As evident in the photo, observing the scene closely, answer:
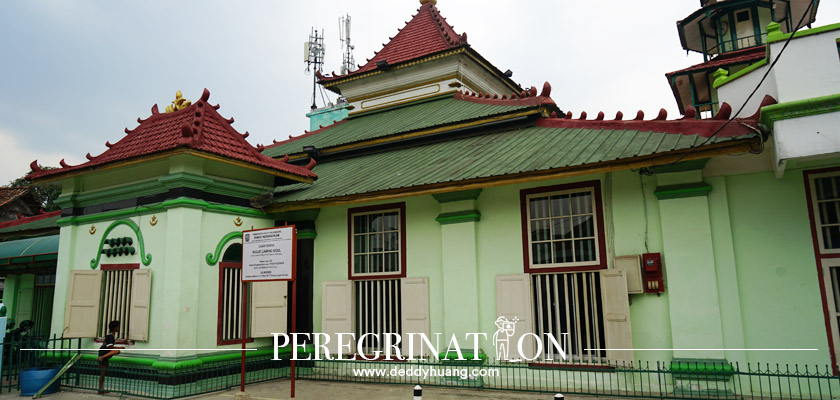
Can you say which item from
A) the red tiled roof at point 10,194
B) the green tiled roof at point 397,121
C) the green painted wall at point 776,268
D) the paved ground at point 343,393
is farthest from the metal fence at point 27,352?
the red tiled roof at point 10,194

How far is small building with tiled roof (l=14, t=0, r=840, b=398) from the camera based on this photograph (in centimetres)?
781

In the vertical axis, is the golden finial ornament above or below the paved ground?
above

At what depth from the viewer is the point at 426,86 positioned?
51.9 feet

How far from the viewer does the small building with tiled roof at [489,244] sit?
7.81 m

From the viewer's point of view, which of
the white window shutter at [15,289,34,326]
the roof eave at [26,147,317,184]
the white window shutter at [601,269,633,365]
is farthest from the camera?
the white window shutter at [15,289,34,326]

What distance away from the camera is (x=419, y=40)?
55.6 ft

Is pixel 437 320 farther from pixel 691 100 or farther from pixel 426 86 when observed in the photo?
pixel 691 100

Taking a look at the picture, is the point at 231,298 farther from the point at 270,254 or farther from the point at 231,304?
the point at 270,254

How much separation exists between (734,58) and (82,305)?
22.9 metres

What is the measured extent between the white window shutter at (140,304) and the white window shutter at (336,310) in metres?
3.23

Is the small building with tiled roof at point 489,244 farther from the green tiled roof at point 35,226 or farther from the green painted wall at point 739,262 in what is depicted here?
the green tiled roof at point 35,226

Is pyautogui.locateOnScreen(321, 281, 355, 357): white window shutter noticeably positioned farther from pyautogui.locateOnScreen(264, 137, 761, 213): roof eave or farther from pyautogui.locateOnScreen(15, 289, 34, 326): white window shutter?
pyautogui.locateOnScreen(15, 289, 34, 326): white window shutter

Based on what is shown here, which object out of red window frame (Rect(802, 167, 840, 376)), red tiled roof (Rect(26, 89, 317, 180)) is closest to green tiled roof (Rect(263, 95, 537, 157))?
red tiled roof (Rect(26, 89, 317, 180))

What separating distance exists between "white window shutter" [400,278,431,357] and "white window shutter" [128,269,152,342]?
184 inches
